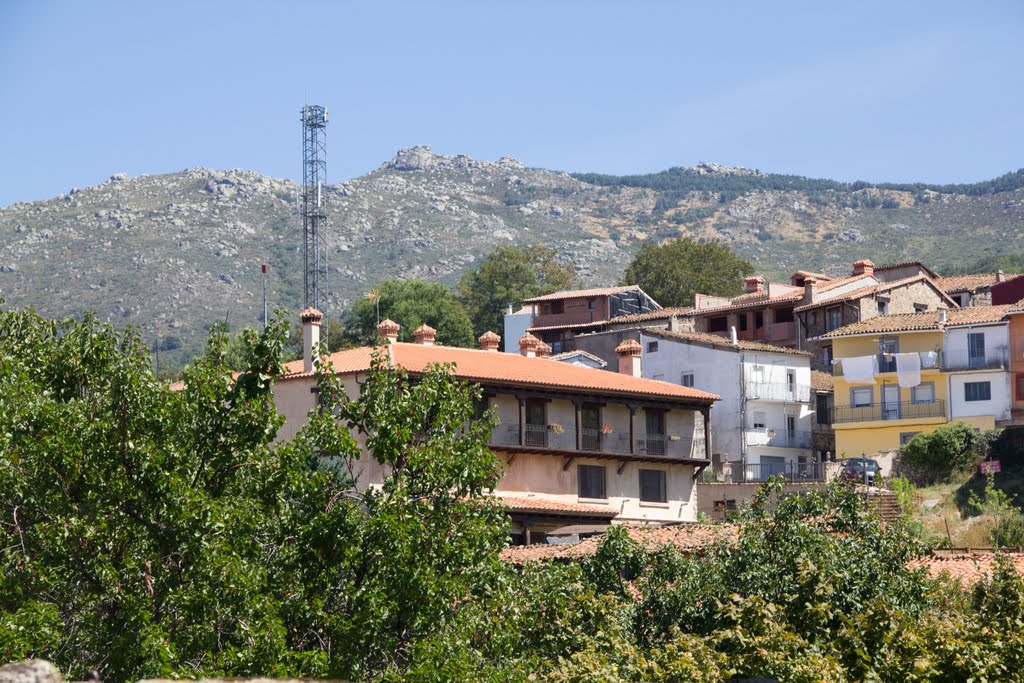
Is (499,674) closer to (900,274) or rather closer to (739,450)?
(739,450)

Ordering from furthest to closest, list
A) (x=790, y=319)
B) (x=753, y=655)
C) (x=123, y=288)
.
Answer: (x=123, y=288), (x=790, y=319), (x=753, y=655)

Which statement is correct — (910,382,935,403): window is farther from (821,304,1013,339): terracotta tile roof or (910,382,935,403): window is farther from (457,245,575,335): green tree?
(457,245,575,335): green tree

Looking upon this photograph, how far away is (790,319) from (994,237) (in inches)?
4102

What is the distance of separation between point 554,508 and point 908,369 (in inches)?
1079

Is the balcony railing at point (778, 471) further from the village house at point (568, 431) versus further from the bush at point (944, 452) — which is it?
the village house at point (568, 431)

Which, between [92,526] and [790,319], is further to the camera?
[790,319]

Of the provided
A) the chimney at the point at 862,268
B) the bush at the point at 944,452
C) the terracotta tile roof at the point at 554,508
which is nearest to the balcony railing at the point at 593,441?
the terracotta tile roof at the point at 554,508

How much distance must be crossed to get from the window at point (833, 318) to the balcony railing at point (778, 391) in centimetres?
572

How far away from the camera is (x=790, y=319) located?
89.3 meters

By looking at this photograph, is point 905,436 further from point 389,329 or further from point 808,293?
point 389,329

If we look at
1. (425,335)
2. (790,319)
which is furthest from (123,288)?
(425,335)

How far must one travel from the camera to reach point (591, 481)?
197 feet

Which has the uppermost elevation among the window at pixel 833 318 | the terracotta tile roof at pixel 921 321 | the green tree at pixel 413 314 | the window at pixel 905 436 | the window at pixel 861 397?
the green tree at pixel 413 314

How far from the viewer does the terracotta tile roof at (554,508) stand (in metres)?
55.3
